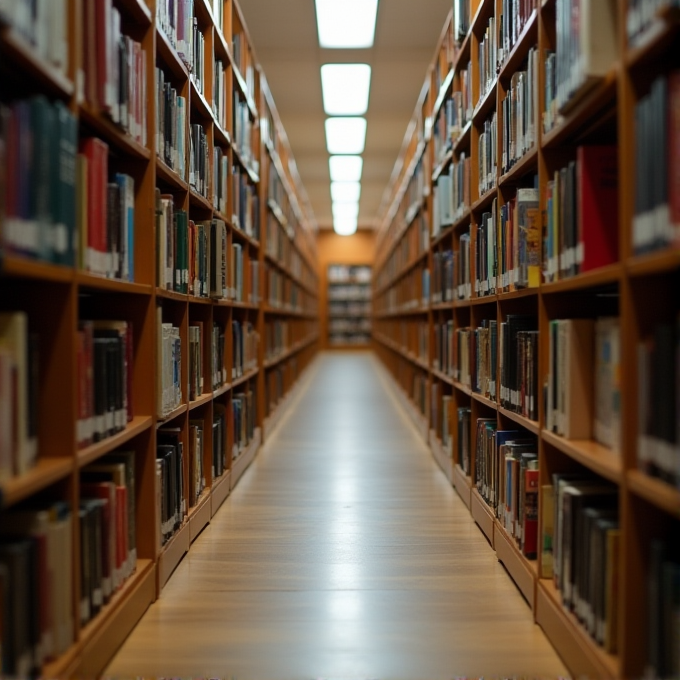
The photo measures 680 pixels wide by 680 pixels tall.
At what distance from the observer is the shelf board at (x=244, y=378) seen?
3.93 m

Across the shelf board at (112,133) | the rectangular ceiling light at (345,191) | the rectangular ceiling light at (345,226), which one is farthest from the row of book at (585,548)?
the rectangular ceiling light at (345,226)

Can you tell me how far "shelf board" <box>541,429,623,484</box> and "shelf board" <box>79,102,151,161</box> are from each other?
4.96 feet

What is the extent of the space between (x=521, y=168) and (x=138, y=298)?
1.41m

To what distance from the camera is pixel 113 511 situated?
1918 mm

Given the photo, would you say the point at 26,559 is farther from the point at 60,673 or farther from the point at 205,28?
the point at 205,28

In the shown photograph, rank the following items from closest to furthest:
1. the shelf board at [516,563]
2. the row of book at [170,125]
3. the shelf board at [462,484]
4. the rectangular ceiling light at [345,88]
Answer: the shelf board at [516,563]
the row of book at [170,125]
the shelf board at [462,484]
the rectangular ceiling light at [345,88]

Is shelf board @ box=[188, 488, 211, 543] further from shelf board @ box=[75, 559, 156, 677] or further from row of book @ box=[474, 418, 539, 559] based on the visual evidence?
row of book @ box=[474, 418, 539, 559]

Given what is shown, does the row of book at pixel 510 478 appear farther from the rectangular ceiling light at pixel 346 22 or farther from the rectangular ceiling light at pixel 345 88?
the rectangular ceiling light at pixel 345 88

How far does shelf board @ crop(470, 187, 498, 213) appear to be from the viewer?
2.91 m

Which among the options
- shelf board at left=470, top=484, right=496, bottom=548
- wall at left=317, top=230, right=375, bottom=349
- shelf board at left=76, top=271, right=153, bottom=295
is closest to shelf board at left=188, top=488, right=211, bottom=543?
shelf board at left=76, top=271, right=153, bottom=295

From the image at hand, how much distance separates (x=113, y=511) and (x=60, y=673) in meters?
0.50

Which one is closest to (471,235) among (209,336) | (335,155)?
(209,336)

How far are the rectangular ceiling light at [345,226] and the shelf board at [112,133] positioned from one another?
1338cm

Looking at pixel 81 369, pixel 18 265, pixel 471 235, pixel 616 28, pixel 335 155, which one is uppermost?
pixel 335 155
